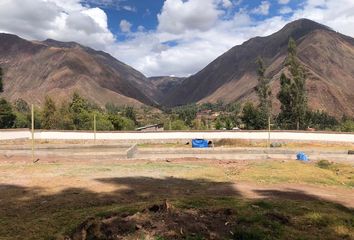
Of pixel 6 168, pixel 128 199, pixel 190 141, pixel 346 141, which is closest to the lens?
pixel 128 199

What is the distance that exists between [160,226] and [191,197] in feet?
16.5

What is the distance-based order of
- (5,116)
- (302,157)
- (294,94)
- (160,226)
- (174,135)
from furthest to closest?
(5,116) → (294,94) → (174,135) → (302,157) → (160,226)

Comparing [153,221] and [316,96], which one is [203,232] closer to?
[153,221]

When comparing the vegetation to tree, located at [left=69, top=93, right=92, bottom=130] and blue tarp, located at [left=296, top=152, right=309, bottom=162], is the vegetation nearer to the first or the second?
tree, located at [left=69, top=93, right=92, bottom=130]

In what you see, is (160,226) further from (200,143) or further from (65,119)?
(65,119)

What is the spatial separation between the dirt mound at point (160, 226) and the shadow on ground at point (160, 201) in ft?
1.70

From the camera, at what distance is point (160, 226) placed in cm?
949

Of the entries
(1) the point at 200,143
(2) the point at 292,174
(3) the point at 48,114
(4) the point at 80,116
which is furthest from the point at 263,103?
(2) the point at 292,174

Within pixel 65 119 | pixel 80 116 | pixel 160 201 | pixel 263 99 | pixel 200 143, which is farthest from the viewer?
pixel 80 116

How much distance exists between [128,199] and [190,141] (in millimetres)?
36213

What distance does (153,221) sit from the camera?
9.79 m

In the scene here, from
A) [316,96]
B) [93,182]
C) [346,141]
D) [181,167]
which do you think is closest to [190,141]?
[346,141]

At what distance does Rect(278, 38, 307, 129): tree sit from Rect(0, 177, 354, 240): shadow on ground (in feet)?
162

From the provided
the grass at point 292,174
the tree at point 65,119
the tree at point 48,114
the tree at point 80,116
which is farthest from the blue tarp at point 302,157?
the tree at point 48,114
